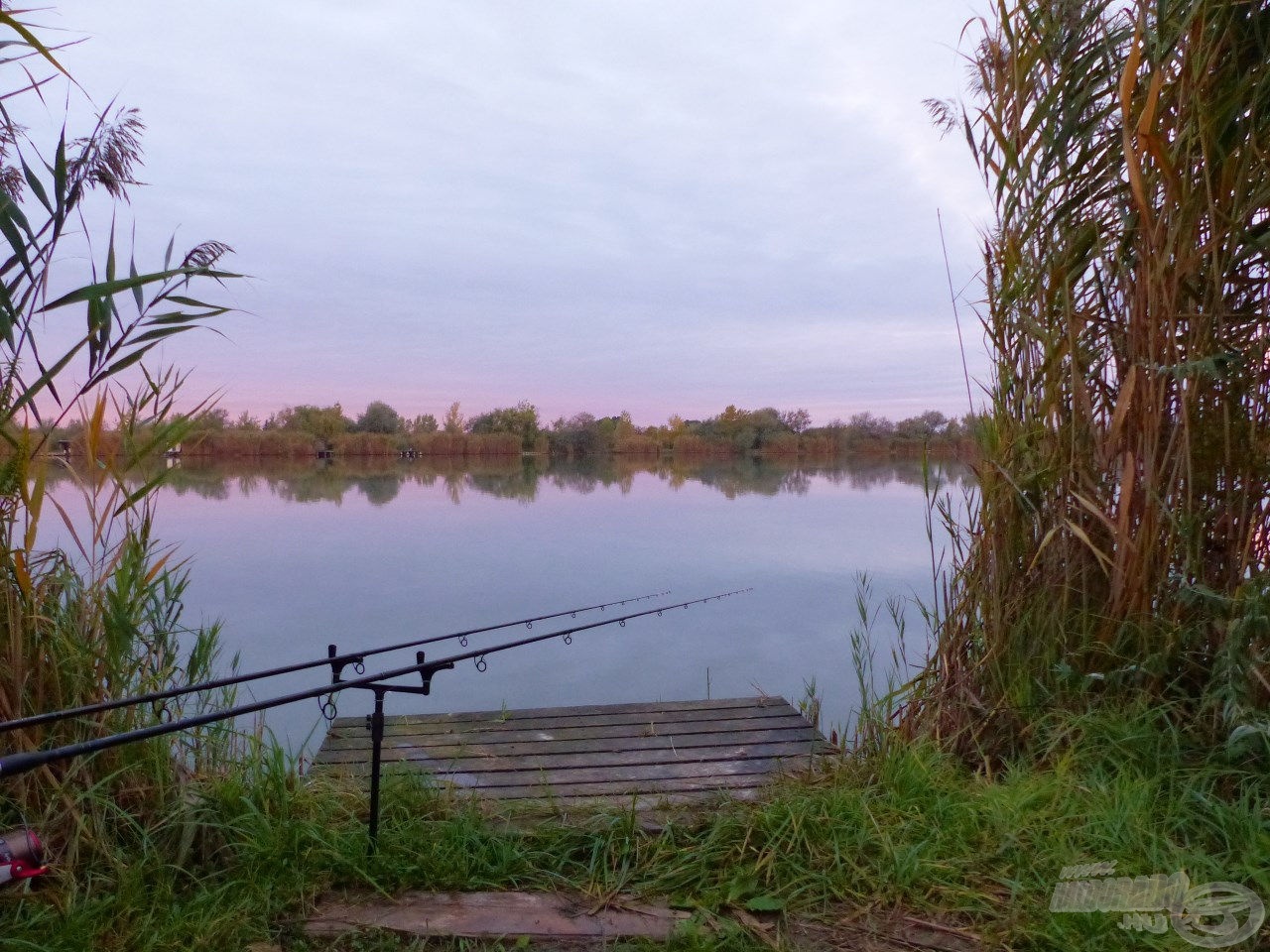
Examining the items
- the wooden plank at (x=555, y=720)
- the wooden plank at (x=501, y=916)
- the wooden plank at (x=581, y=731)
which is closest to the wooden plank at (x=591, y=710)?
the wooden plank at (x=555, y=720)

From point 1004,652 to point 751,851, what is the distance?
1.08m

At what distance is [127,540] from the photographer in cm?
228

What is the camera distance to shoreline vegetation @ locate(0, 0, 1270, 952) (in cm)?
182

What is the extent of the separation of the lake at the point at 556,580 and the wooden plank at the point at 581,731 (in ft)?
1.33

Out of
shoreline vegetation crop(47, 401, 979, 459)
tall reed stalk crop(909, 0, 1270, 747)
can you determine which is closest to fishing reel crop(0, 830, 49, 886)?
tall reed stalk crop(909, 0, 1270, 747)

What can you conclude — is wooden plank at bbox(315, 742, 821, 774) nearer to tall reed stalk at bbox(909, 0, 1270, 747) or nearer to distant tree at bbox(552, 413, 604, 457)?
tall reed stalk at bbox(909, 0, 1270, 747)

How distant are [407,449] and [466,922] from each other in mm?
37572

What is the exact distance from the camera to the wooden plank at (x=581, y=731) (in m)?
3.52

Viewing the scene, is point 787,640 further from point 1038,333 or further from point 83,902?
point 83,902

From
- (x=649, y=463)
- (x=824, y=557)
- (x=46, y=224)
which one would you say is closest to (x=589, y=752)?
(x=46, y=224)

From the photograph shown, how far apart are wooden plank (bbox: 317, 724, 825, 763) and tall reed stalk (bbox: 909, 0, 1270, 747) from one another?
0.89 m
